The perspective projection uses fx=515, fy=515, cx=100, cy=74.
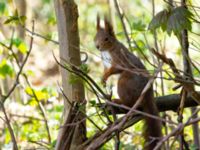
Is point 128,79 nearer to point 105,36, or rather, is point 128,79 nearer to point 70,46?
point 105,36

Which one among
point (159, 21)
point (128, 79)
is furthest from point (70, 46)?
point (128, 79)

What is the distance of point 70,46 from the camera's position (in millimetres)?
1891

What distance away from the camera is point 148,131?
2.22m

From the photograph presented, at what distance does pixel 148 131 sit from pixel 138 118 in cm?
41

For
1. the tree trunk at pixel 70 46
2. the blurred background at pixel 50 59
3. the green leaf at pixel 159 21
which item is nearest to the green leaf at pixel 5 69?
the blurred background at pixel 50 59

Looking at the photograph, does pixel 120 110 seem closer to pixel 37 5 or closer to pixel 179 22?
pixel 179 22

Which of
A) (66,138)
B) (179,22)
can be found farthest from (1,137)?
(179,22)

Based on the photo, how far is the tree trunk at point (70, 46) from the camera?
188 centimetres

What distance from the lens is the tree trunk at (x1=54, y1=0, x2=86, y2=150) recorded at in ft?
6.17

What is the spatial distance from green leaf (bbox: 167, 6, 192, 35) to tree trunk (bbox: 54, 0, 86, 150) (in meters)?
0.53

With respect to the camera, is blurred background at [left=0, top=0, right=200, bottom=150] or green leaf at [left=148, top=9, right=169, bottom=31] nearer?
green leaf at [left=148, top=9, right=169, bottom=31]

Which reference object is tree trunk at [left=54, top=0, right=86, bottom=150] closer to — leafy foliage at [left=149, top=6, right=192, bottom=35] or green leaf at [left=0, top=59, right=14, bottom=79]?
leafy foliage at [left=149, top=6, right=192, bottom=35]

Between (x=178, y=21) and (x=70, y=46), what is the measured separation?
0.58 metres

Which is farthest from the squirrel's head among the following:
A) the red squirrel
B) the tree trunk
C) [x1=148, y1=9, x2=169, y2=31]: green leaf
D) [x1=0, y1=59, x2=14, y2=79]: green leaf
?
[x1=148, y1=9, x2=169, y2=31]: green leaf
